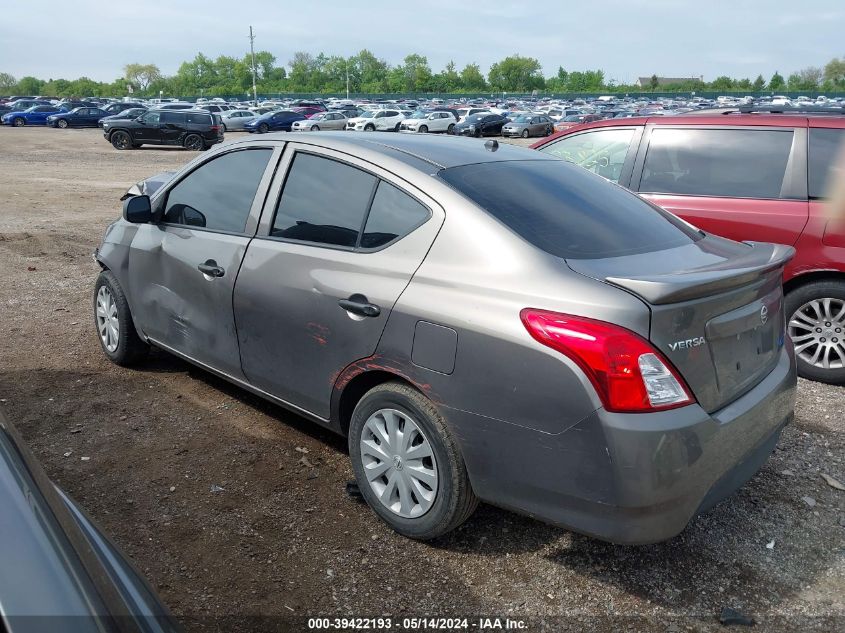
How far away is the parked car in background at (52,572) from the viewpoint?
1240 mm

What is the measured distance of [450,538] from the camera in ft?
10.8

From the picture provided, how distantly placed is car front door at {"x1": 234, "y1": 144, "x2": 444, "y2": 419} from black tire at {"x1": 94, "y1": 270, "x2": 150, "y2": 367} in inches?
58.1

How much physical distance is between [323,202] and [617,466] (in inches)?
76.0

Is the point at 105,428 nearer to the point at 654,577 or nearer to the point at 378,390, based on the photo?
the point at 378,390

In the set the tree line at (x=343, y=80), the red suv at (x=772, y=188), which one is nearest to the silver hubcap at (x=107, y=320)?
the red suv at (x=772, y=188)

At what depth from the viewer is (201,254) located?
4.11m

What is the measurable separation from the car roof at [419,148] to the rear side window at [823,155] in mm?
2383

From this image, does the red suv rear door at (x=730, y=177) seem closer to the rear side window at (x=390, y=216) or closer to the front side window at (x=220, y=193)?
the rear side window at (x=390, y=216)

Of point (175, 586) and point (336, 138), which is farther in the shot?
point (336, 138)

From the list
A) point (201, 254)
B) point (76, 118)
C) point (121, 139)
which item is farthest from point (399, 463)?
point (76, 118)

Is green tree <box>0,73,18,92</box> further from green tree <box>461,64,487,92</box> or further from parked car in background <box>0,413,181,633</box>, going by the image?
parked car in background <box>0,413,181,633</box>

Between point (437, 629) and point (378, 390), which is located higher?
point (378, 390)

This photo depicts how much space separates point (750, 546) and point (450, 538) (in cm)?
135

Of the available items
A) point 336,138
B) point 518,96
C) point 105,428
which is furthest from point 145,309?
point 518,96
